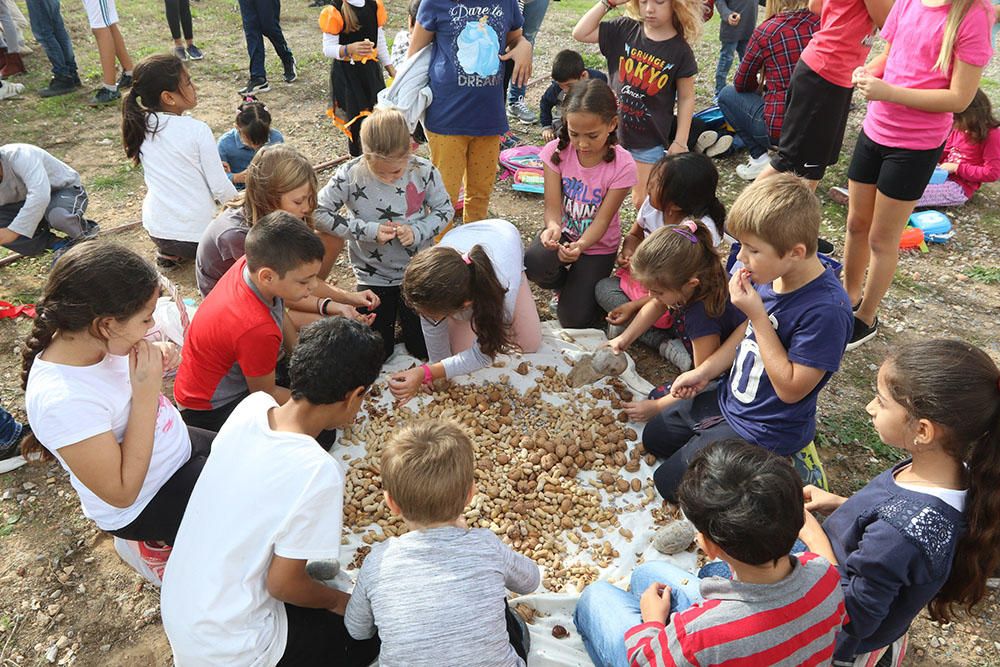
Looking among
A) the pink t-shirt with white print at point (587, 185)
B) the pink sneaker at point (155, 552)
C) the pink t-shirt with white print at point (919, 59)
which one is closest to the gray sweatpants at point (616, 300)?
the pink t-shirt with white print at point (587, 185)

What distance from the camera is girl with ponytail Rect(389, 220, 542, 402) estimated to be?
3.12 m

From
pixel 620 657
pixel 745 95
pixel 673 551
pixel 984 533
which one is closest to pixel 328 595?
pixel 620 657

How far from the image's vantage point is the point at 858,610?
6.96 ft

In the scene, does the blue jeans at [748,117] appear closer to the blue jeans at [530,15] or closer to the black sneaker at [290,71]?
the blue jeans at [530,15]

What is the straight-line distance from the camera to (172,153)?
13.9 ft

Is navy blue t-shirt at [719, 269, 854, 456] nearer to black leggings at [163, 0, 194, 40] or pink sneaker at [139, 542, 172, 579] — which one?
pink sneaker at [139, 542, 172, 579]

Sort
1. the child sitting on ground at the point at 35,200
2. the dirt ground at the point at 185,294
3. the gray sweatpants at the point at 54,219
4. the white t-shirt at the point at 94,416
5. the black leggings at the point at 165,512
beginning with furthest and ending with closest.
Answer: the gray sweatpants at the point at 54,219, the child sitting on ground at the point at 35,200, the dirt ground at the point at 185,294, the black leggings at the point at 165,512, the white t-shirt at the point at 94,416

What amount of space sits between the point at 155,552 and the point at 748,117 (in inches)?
216

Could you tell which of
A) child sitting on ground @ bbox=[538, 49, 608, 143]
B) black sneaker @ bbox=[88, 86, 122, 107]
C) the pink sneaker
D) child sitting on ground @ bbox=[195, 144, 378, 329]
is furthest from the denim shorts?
black sneaker @ bbox=[88, 86, 122, 107]

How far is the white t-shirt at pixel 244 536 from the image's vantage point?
81.7 inches

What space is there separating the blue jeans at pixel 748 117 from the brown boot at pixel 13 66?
24.3 ft

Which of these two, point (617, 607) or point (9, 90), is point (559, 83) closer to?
point (617, 607)

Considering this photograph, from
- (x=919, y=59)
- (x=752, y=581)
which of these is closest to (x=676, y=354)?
(x=919, y=59)

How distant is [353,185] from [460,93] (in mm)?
1053
